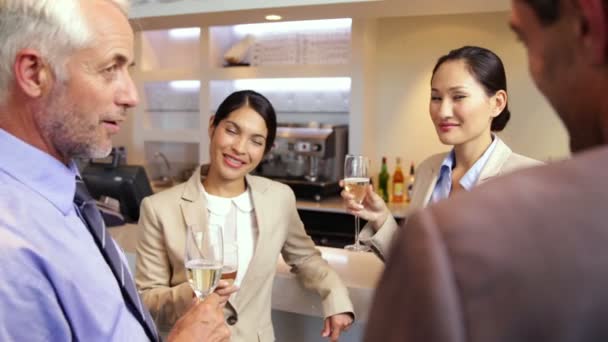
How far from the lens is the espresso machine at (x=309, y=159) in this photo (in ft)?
14.3

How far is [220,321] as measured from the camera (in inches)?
49.9

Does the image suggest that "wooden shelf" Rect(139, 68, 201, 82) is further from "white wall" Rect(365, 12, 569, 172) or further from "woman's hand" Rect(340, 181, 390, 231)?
"woman's hand" Rect(340, 181, 390, 231)

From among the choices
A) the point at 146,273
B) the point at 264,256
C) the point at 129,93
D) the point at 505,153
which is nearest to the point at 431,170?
the point at 505,153

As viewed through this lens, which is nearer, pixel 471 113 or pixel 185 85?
pixel 471 113

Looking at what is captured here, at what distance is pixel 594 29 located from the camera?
1.36 ft

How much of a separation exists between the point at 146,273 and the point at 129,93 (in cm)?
74

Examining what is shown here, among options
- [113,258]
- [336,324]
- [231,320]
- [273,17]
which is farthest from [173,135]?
[113,258]

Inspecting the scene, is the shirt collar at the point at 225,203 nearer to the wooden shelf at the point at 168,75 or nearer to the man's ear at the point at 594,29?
the man's ear at the point at 594,29

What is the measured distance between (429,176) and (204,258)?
1.11 metres

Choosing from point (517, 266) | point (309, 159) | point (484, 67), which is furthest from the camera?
point (309, 159)

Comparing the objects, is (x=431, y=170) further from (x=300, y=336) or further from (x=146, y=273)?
(x=146, y=273)

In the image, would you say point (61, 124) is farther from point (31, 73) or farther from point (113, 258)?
point (113, 258)

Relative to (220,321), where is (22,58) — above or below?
above

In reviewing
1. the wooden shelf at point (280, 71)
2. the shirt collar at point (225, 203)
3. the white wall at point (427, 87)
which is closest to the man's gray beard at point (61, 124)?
the shirt collar at point (225, 203)
